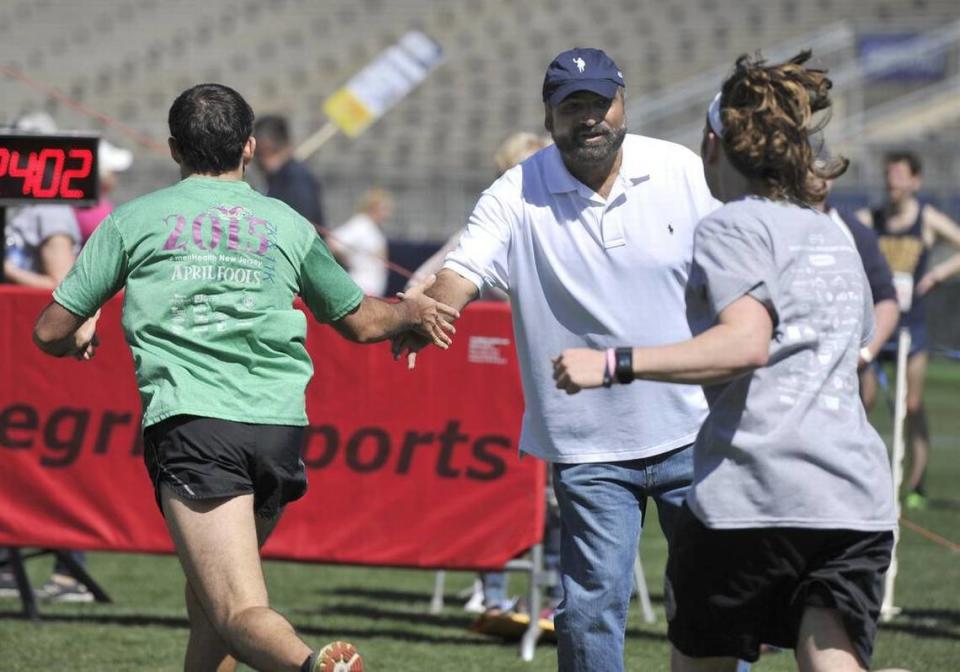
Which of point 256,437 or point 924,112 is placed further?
point 924,112

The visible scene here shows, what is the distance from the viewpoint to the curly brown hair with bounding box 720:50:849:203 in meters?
3.67

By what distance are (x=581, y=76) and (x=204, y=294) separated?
123 cm

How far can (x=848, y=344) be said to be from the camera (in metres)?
3.71

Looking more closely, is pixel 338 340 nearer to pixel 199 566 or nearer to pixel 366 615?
pixel 366 615

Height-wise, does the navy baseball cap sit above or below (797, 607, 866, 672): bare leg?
above

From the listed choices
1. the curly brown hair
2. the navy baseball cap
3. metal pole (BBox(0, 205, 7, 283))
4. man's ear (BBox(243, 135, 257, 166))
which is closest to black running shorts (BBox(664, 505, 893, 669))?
the curly brown hair

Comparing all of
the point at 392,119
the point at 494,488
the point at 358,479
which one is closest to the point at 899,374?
the point at 494,488

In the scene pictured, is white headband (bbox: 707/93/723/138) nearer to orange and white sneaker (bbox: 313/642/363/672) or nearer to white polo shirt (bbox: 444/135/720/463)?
white polo shirt (bbox: 444/135/720/463)

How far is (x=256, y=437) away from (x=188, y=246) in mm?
533

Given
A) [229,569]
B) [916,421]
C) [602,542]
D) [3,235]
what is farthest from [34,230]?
[916,421]

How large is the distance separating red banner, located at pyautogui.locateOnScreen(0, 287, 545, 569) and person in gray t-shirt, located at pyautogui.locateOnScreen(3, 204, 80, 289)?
0.67 metres

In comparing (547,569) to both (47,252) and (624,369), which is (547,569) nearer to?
(47,252)

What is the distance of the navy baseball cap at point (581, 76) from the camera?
4797mm

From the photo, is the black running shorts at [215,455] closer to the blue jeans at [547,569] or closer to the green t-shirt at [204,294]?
the green t-shirt at [204,294]
